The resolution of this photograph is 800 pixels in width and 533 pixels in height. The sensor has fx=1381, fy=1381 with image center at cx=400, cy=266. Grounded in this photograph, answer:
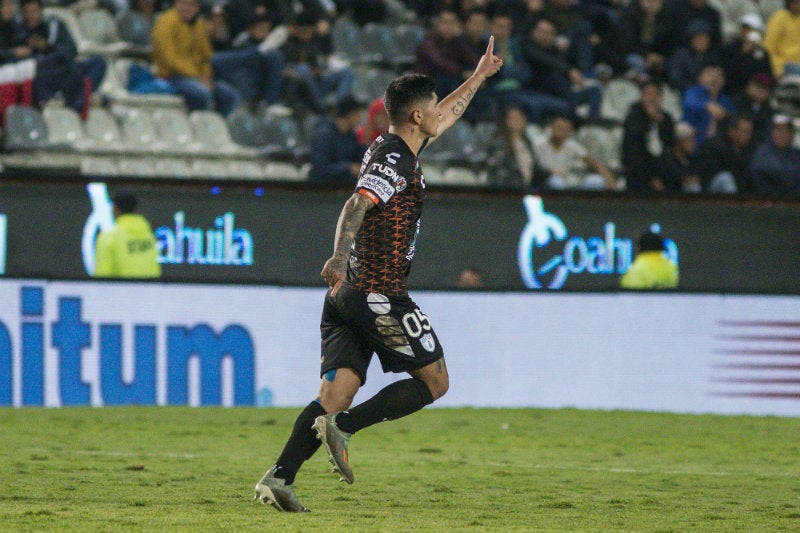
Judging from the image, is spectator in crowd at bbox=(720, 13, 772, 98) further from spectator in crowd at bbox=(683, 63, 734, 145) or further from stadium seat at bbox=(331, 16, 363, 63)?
stadium seat at bbox=(331, 16, 363, 63)

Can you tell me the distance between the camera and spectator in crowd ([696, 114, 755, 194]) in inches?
643

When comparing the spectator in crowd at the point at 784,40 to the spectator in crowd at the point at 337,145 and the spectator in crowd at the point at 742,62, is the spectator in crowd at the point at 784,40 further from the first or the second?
the spectator in crowd at the point at 337,145

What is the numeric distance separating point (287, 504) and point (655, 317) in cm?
706

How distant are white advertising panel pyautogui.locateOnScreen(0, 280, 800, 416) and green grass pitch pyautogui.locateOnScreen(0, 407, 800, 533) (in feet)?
0.71

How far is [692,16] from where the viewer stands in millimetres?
18984

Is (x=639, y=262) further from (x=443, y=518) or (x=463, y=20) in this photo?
(x=443, y=518)

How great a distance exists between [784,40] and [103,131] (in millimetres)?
9179

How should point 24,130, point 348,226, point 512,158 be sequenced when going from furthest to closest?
point 512,158 < point 24,130 < point 348,226

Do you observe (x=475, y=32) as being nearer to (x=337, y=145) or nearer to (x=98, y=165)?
(x=337, y=145)

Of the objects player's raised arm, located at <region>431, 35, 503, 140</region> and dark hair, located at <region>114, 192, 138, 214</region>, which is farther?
dark hair, located at <region>114, 192, 138, 214</region>

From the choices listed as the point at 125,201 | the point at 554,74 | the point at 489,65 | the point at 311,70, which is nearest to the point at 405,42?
the point at 311,70

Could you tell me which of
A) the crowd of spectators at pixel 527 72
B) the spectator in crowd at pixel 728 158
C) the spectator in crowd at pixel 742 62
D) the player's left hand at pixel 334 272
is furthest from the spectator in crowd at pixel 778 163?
the player's left hand at pixel 334 272

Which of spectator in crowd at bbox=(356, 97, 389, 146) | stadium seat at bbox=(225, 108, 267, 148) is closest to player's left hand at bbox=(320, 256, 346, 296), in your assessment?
spectator in crowd at bbox=(356, 97, 389, 146)

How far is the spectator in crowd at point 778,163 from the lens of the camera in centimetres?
1611
